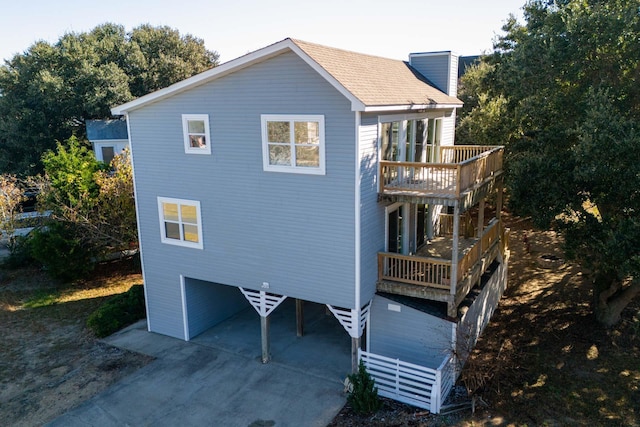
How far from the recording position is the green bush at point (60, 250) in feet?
64.6

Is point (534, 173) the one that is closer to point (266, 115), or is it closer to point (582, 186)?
Answer: point (582, 186)

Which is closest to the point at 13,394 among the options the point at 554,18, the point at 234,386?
the point at 234,386

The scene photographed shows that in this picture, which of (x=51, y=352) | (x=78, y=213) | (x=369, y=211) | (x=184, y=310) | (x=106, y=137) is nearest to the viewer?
(x=369, y=211)

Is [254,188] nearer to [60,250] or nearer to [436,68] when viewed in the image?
[436,68]

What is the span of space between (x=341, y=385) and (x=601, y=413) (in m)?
6.20

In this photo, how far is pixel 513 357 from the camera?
541 inches

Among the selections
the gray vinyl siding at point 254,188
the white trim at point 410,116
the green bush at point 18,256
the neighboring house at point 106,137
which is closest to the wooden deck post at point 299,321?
the gray vinyl siding at point 254,188

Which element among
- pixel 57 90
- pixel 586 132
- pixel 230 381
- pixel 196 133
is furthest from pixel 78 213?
pixel 586 132

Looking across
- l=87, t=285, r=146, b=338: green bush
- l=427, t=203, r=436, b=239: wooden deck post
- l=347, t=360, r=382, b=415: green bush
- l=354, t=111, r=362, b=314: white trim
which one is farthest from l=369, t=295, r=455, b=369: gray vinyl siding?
l=87, t=285, r=146, b=338: green bush

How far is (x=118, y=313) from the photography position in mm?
16344

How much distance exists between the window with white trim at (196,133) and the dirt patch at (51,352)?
6.39 m

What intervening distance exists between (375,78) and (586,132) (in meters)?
5.64

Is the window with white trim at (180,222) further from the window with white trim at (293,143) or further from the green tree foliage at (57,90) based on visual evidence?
the green tree foliage at (57,90)

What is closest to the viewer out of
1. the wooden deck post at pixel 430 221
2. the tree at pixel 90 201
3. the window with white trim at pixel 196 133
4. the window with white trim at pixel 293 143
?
the window with white trim at pixel 293 143
